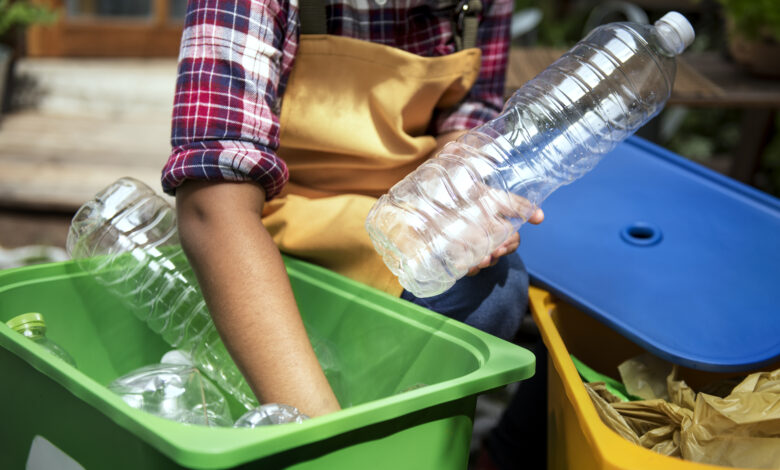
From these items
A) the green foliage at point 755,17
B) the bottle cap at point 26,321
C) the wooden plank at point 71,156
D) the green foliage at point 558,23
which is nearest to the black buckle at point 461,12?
the bottle cap at point 26,321

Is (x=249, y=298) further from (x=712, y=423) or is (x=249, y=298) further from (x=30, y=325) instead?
(x=712, y=423)

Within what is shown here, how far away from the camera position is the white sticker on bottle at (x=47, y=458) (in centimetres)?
97

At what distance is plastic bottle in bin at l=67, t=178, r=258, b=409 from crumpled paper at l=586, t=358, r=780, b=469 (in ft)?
1.89

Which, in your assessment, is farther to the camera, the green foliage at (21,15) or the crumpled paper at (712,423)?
the green foliage at (21,15)

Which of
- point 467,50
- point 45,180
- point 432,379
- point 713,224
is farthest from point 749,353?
point 45,180

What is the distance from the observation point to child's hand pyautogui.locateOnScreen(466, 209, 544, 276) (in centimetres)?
113

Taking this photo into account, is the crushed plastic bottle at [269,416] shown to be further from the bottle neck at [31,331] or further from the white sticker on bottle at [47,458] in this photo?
the bottle neck at [31,331]

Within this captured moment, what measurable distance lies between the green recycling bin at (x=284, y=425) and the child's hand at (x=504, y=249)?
11 centimetres

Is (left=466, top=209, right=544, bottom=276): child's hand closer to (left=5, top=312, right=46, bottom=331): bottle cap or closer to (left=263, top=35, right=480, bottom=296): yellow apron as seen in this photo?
(left=263, top=35, right=480, bottom=296): yellow apron

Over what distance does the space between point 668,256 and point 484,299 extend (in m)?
0.36

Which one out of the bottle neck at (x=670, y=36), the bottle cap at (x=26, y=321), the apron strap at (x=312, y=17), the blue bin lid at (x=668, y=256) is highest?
the apron strap at (x=312, y=17)

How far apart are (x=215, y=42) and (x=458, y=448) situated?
0.60 m

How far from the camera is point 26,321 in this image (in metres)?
1.15

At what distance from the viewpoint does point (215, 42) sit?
1033mm
